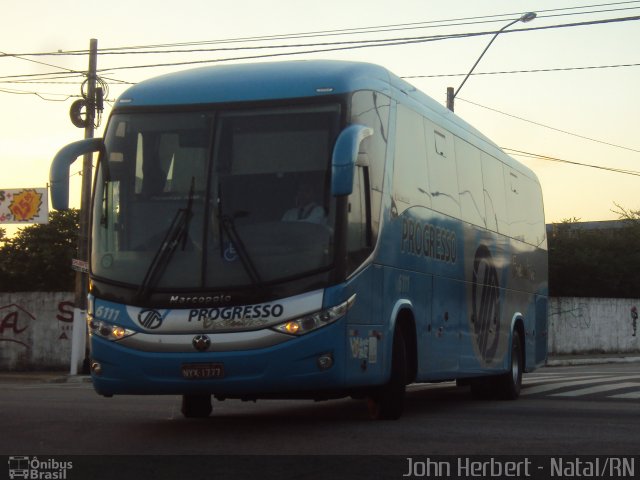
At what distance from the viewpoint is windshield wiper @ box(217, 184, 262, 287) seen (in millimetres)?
11422

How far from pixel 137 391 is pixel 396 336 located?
3074 mm

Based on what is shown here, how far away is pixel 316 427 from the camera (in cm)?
1248

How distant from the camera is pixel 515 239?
2006 cm

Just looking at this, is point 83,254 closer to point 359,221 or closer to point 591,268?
point 359,221

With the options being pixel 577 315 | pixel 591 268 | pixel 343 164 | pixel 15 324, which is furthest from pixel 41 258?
pixel 343 164

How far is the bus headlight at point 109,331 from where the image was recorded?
11.6 meters

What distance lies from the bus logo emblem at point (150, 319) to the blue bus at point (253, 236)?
13 millimetres

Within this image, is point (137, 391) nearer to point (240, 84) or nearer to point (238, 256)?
point (238, 256)

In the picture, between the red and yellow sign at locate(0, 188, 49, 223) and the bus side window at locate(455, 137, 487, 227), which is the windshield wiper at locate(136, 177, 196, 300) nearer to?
the bus side window at locate(455, 137, 487, 227)

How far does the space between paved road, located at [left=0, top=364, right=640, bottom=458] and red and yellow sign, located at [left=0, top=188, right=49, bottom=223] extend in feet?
55.8

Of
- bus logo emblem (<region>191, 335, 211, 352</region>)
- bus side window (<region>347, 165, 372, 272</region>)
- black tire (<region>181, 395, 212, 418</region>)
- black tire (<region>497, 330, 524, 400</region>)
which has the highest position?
bus side window (<region>347, 165, 372, 272</region>)

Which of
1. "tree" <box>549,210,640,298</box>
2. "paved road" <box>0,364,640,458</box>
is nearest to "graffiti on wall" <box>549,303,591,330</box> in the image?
"tree" <box>549,210,640,298</box>

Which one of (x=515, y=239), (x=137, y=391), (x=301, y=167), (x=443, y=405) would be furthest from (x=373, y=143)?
(x=515, y=239)

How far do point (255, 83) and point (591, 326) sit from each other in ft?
116
